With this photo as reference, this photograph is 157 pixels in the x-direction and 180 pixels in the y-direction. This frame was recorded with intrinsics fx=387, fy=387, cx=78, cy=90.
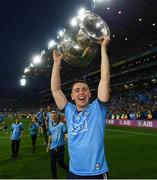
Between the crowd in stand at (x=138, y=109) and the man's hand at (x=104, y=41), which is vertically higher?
the crowd in stand at (x=138, y=109)

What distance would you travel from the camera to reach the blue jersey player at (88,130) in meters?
4.48

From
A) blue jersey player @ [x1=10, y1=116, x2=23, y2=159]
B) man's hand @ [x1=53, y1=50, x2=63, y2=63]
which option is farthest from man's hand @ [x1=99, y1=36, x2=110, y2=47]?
blue jersey player @ [x1=10, y1=116, x2=23, y2=159]

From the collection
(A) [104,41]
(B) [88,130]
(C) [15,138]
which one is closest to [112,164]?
(C) [15,138]

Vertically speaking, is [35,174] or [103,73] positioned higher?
[103,73]

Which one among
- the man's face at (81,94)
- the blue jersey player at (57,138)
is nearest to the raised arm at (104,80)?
the man's face at (81,94)

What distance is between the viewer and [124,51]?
74.9m

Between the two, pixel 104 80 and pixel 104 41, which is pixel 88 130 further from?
pixel 104 41

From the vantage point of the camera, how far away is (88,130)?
4.55 metres

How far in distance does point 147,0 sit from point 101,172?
45.8 meters

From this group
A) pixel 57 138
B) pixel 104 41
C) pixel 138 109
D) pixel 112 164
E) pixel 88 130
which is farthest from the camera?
pixel 138 109

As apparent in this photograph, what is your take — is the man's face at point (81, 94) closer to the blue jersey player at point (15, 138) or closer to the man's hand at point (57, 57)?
the man's hand at point (57, 57)

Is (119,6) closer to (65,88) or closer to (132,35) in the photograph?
(132,35)

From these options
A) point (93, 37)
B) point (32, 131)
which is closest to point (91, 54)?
point (93, 37)

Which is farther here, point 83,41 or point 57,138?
point 57,138
